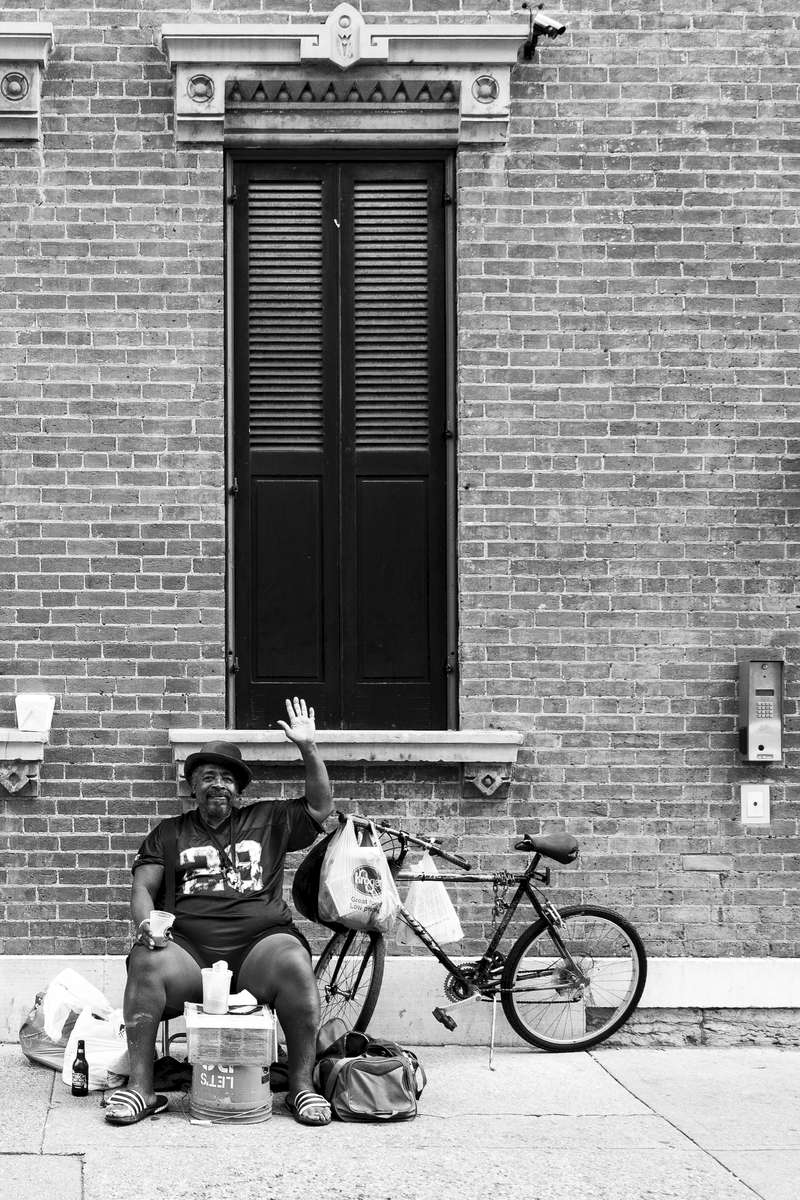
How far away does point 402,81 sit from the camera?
23.7ft

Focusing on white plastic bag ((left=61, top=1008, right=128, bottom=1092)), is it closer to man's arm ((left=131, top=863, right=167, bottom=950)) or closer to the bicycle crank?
man's arm ((left=131, top=863, right=167, bottom=950))

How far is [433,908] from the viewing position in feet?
22.0

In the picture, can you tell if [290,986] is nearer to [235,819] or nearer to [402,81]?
[235,819]

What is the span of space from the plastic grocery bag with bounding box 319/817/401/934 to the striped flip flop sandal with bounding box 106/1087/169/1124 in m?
1.10

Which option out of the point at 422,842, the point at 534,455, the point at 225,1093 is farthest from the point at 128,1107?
the point at 534,455

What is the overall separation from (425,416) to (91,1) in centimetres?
260

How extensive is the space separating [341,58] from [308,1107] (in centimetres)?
482

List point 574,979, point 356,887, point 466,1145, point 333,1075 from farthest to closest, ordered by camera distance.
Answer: point 574,979
point 356,887
point 333,1075
point 466,1145

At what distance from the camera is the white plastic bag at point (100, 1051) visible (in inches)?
237

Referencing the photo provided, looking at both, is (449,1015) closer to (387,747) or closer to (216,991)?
(387,747)

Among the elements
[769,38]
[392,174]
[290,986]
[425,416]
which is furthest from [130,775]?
[769,38]

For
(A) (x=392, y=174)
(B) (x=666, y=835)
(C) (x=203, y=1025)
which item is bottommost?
(C) (x=203, y=1025)

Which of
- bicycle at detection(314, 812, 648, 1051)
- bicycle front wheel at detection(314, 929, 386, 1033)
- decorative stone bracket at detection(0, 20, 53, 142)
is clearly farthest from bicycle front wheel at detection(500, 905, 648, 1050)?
decorative stone bracket at detection(0, 20, 53, 142)

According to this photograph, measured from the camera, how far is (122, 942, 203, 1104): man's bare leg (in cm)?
573
